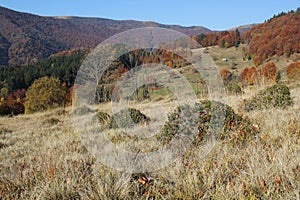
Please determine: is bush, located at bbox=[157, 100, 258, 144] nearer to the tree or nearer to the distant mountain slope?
the tree

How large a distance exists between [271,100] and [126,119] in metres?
3.58

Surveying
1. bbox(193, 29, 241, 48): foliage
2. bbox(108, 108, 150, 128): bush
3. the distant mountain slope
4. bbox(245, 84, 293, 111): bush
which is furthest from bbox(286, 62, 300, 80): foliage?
bbox(193, 29, 241, 48): foliage

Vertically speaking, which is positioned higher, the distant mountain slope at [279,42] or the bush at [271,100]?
the distant mountain slope at [279,42]

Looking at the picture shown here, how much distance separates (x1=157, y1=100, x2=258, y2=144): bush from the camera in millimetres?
4168

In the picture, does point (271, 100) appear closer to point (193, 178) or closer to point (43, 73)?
point (193, 178)

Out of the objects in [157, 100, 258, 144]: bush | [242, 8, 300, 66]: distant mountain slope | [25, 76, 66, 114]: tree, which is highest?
[242, 8, 300, 66]: distant mountain slope

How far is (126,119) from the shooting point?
700cm

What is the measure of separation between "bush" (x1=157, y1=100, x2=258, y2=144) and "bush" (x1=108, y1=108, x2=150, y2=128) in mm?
2285

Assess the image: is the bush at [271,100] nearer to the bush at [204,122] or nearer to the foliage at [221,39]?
the bush at [204,122]

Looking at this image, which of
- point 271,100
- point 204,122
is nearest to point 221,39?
point 271,100

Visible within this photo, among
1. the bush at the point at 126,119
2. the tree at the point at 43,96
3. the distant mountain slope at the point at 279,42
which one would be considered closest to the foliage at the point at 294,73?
the distant mountain slope at the point at 279,42

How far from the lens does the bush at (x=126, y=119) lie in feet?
22.2

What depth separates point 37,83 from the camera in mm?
37062

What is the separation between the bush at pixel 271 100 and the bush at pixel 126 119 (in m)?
2.69
